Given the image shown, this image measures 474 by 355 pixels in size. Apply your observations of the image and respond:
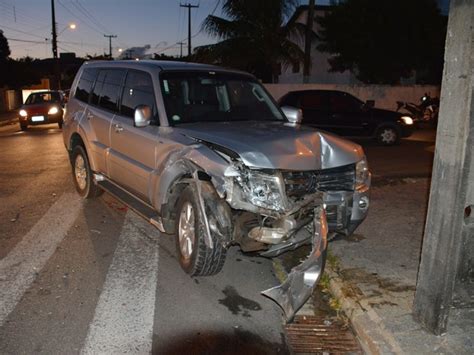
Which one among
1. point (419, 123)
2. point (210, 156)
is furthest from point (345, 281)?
point (419, 123)

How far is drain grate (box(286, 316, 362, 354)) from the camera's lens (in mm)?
3992

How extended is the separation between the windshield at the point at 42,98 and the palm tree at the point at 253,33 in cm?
800

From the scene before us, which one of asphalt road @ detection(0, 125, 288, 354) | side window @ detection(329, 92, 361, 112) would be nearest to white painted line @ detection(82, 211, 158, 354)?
asphalt road @ detection(0, 125, 288, 354)

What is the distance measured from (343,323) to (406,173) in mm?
6674

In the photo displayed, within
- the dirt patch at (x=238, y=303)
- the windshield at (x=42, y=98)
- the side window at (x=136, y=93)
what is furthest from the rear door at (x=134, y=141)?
the windshield at (x=42, y=98)

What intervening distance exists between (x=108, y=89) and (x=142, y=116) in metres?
1.91

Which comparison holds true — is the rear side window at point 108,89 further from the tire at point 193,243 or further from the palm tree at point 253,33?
the palm tree at point 253,33

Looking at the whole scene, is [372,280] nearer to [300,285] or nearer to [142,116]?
[300,285]

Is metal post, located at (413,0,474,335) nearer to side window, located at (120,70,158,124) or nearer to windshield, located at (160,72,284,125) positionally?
windshield, located at (160,72,284,125)

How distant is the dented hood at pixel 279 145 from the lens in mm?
4602

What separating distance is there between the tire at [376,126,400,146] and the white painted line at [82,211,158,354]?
1026 centimetres

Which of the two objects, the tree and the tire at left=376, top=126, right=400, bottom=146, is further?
the tree

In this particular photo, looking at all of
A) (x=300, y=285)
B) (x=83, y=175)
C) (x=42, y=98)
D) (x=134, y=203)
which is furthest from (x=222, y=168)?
(x=42, y=98)

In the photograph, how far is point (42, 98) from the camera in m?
21.3
